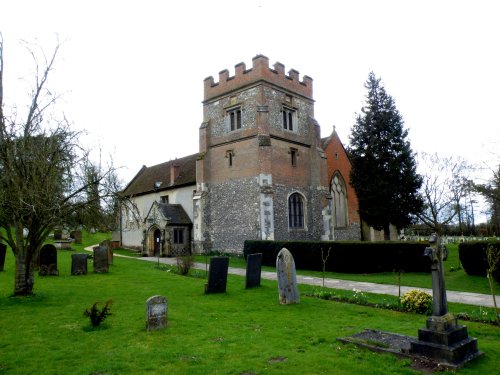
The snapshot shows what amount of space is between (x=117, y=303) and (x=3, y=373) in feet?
16.8

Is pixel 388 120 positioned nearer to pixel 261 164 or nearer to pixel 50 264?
pixel 261 164

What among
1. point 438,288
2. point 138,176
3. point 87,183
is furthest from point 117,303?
point 138,176

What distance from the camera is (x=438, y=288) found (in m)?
6.55

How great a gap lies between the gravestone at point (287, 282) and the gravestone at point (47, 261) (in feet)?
34.1

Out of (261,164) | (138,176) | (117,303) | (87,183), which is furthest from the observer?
(138,176)

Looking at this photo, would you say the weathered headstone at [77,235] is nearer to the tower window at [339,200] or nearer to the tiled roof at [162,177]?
the tiled roof at [162,177]

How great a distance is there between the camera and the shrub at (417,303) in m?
9.67

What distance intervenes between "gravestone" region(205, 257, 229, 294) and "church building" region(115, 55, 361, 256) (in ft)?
35.1

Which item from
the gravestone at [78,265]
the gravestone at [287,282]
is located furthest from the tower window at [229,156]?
the gravestone at [287,282]

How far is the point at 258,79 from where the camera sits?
2520 cm

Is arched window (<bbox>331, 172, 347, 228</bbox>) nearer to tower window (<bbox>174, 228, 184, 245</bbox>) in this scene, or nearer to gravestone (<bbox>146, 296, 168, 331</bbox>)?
tower window (<bbox>174, 228, 184, 245</bbox>)

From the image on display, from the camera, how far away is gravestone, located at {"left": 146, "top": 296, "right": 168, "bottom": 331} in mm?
7918

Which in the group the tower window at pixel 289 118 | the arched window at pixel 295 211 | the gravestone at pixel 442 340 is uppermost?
the tower window at pixel 289 118

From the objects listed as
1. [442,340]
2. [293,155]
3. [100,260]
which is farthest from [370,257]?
[100,260]
